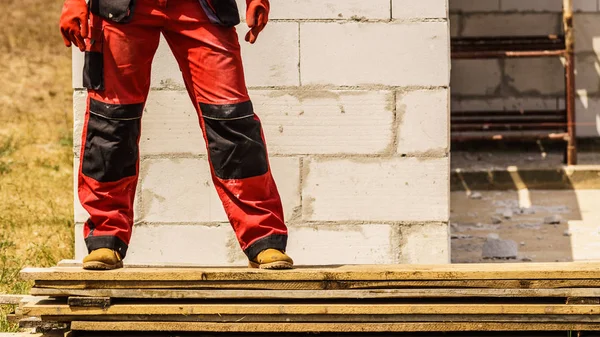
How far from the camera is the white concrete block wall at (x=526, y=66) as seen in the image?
966cm

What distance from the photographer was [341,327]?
436 cm

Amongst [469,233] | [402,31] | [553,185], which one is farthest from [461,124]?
[402,31]

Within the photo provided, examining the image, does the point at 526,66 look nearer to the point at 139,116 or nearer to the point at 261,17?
the point at 261,17

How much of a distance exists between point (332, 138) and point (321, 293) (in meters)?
1.48

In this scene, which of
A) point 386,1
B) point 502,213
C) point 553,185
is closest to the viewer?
point 386,1

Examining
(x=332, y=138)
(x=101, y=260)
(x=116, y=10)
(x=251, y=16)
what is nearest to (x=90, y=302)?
(x=101, y=260)

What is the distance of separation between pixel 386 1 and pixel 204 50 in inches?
53.6

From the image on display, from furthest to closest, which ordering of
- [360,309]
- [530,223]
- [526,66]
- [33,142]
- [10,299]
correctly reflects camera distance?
[33,142] < [526,66] < [530,223] < [10,299] < [360,309]

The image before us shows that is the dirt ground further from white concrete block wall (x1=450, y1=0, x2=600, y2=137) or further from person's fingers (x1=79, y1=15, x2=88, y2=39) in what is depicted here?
person's fingers (x1=79, y1=15, x2=88, y2=39)

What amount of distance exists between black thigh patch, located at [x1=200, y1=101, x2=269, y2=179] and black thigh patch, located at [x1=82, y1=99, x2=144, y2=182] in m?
0.31

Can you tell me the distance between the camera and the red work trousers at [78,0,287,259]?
4578mm

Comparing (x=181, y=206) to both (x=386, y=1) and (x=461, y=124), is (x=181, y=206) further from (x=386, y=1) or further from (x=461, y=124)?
(x=461, y=124)

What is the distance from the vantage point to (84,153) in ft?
15.1

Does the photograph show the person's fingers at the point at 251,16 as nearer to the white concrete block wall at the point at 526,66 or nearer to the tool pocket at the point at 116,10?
the tool pocket at the point at 116,10
